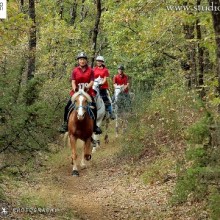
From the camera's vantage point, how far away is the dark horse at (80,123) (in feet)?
42.9

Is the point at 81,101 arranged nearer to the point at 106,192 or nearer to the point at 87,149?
the point at 87,149

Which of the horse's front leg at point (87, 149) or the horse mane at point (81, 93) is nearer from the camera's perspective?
the horse mane at point (81, 93)

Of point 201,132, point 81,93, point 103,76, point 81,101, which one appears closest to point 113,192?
point 81,101

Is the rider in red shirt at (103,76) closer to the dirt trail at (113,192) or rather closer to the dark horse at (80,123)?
the dirt trail at (113,192)

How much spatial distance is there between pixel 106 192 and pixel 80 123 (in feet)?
9.06

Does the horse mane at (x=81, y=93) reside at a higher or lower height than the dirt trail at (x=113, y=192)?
higher

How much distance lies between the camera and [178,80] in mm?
18641

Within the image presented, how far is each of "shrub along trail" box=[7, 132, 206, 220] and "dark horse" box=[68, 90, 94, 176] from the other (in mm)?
633

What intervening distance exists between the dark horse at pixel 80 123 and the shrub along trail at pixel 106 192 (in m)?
0.63

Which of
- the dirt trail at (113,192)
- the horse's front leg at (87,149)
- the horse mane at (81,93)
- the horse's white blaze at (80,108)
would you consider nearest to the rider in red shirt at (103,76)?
the dirt trail at (113,192)

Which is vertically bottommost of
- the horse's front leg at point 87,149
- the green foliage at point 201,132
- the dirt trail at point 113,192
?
the dirt trail at point 113,192

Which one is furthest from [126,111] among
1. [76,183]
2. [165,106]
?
[76,183]

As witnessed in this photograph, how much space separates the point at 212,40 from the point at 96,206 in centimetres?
430

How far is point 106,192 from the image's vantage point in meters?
11.4
